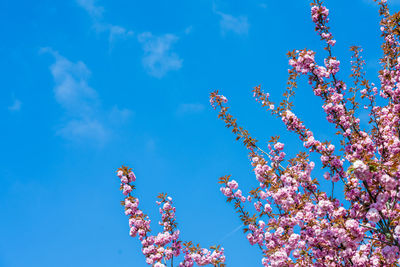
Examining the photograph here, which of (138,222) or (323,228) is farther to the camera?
(138,222)

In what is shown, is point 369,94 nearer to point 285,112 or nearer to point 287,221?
point 285,112

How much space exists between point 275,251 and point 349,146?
→ 3232 millimetres

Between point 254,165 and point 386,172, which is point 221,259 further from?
point 386,172

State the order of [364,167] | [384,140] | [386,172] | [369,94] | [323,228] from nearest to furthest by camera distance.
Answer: [364,167], [386,172], [323,228], [384,140], [369,94]

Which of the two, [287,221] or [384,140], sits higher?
[384,140]

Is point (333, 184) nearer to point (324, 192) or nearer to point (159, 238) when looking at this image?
point (324, 192)

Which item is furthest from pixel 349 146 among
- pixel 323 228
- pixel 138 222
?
pixel 138 222

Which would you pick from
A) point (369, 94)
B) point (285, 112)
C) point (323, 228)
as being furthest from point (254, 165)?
point (369, 94)

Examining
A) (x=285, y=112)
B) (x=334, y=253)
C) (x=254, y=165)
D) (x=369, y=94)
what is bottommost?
(x=334, y=253)

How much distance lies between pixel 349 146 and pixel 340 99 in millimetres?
2078

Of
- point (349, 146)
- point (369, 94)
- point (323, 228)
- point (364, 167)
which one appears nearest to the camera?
point (364, 167)

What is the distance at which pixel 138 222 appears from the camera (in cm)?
959

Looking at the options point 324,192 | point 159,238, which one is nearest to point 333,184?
point 324,192

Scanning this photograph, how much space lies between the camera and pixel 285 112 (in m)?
9.18
